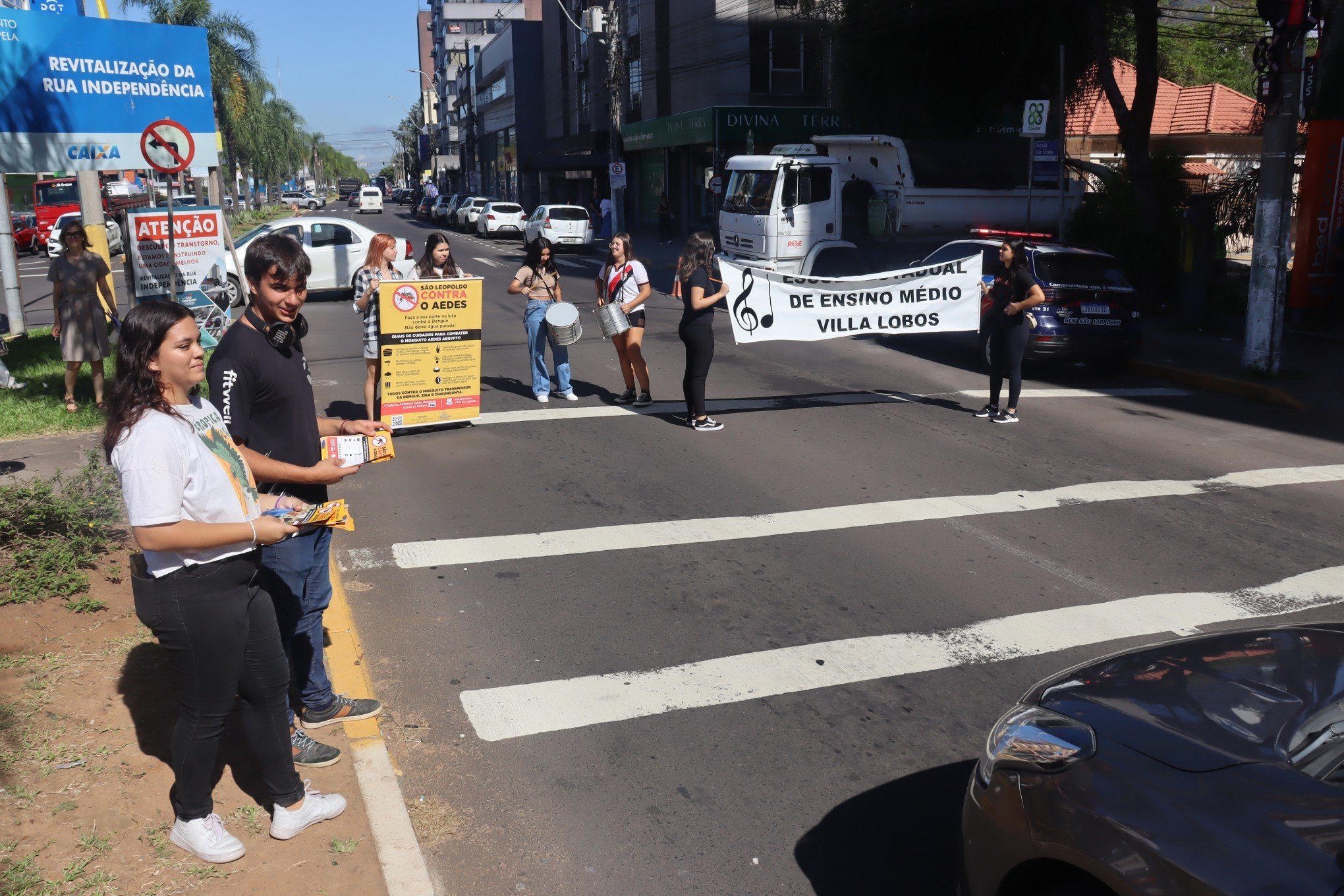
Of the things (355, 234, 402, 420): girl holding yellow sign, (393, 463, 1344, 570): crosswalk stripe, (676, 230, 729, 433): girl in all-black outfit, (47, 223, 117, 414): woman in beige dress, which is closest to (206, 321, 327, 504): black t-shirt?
(393, 463, 1344, 570): crosswalk stripe

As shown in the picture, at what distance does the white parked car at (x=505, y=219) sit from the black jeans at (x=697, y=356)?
1290 inches

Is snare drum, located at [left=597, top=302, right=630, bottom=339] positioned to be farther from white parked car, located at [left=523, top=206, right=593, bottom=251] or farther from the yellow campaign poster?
white parked car, located at [left=523, top=206, right=593, bottom=251]

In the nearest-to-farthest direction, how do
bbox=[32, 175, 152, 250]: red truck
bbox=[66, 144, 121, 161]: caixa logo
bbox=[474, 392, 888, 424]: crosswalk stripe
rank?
bbox=[474, 392, 888, 424]: crosswalk stripe
bbox=[66, 144, 121, 161]: caixa logo
bbox=[32, 175, 152, 250]: red truck

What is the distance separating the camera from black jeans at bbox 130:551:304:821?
3.31 m

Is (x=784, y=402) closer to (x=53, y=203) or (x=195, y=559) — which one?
(x=195, y=559)

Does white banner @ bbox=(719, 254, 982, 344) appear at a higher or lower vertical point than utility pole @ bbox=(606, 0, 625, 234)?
lower

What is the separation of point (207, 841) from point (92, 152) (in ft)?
35.9

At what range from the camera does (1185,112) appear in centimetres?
3825

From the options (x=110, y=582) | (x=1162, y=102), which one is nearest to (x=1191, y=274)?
(x=110, y=582)

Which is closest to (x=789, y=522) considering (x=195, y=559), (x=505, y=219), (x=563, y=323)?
(x=563, y=323)

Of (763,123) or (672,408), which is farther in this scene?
(763,123)

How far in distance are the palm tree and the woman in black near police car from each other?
126 ft

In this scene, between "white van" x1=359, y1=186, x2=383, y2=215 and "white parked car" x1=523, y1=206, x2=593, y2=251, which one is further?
"white van" x1=359, y1=186, x2=383, y2=215

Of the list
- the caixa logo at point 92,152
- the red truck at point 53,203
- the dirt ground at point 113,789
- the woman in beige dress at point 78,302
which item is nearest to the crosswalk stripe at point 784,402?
the woman in beige dress at point 78,302
